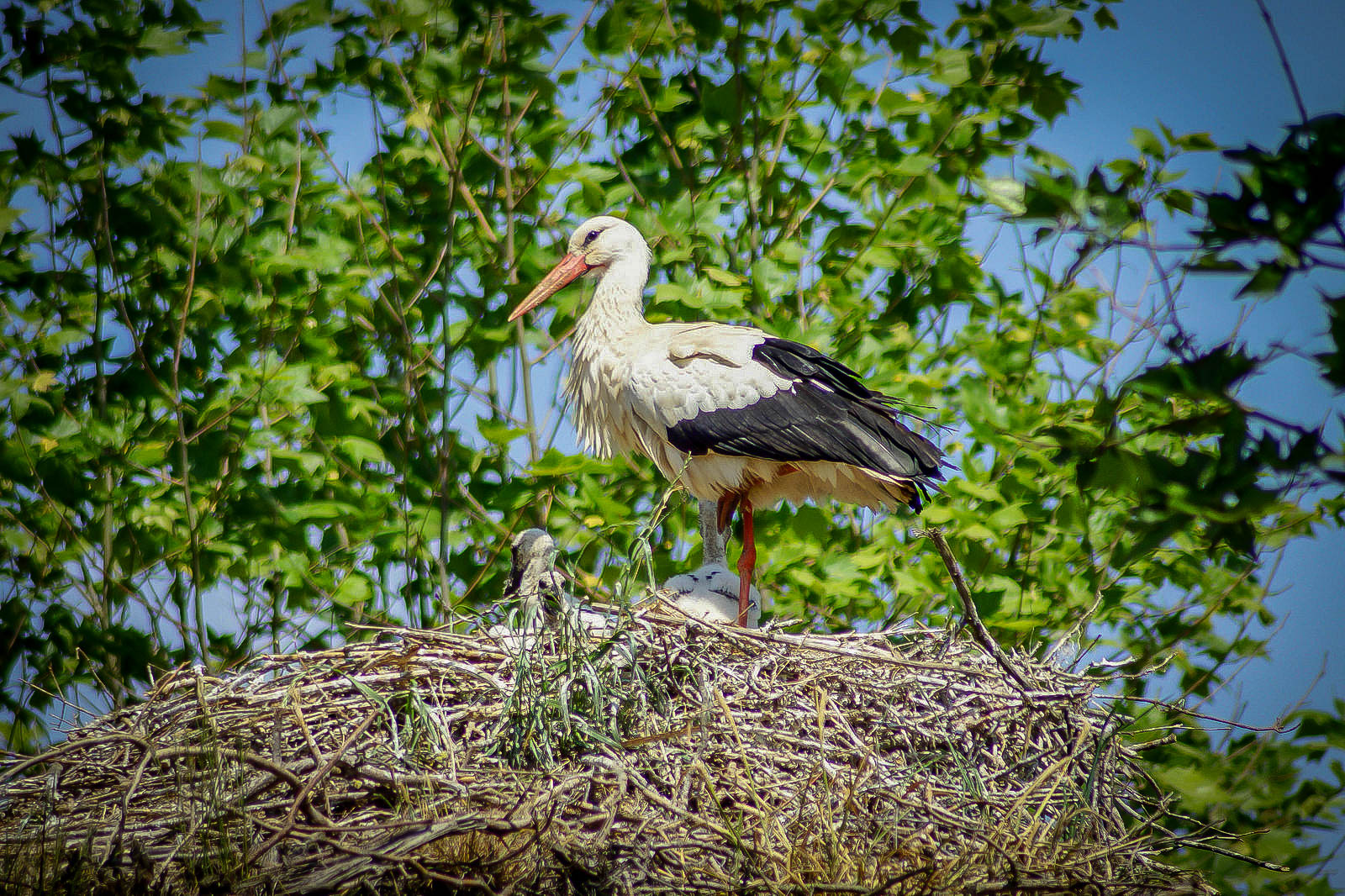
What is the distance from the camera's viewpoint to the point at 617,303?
17.2ft

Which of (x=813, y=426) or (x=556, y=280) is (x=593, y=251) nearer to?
(x=556, y=280)

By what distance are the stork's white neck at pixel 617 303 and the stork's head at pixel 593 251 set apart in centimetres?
3

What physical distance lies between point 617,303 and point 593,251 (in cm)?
28

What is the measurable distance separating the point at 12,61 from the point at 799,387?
11.0ft

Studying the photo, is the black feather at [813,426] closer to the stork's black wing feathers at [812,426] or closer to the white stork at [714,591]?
the stork's black wing feathers at [812,426]

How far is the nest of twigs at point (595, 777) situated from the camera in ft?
7.99

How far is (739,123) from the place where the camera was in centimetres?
526

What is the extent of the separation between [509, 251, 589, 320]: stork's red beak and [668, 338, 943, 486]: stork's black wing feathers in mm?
1011

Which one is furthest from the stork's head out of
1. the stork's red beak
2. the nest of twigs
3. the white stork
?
the nest of twigs

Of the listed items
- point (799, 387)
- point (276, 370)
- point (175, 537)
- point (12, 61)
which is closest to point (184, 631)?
point (175, 537)

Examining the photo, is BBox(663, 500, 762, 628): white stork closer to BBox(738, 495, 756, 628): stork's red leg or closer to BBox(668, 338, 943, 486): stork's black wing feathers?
BBox(738, 495, 756, 628): stork's red leg

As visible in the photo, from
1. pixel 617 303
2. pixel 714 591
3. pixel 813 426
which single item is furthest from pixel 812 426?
pixel 617 303

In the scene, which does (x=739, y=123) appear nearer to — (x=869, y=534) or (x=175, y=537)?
(x=869, y=534)

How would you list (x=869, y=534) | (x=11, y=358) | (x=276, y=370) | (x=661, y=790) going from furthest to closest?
(x=869, y=534) < (x=11, y=358) < (x=276, y=370) < (x=661, y=790)
